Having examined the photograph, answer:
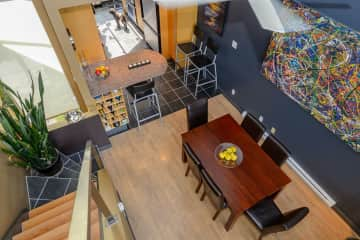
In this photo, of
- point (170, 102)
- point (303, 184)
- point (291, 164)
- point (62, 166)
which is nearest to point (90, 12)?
point (170, 102)

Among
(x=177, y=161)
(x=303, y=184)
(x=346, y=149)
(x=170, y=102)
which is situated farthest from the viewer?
(x=170, y=102)

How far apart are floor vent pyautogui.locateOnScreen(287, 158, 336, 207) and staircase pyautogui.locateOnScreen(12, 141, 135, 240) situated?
107 inches

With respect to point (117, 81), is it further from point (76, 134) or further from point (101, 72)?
point (76, 134)

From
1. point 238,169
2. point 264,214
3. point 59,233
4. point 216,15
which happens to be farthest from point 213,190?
point 216,15

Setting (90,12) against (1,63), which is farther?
(90,12)

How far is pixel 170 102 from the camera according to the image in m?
4.70

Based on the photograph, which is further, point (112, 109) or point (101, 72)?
point (112, 109)

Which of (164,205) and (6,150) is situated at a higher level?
(6,150)

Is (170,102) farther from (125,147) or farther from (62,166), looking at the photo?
(62,166)

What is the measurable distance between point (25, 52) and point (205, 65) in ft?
10.3

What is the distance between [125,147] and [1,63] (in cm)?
211

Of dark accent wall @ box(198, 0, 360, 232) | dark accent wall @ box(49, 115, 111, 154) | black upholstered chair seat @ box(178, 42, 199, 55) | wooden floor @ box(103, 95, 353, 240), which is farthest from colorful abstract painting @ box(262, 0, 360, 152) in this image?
dark accent wall @ box(49, 115, 111, 154)

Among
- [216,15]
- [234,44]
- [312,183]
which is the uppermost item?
[216,15]

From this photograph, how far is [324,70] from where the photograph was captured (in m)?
2.69
